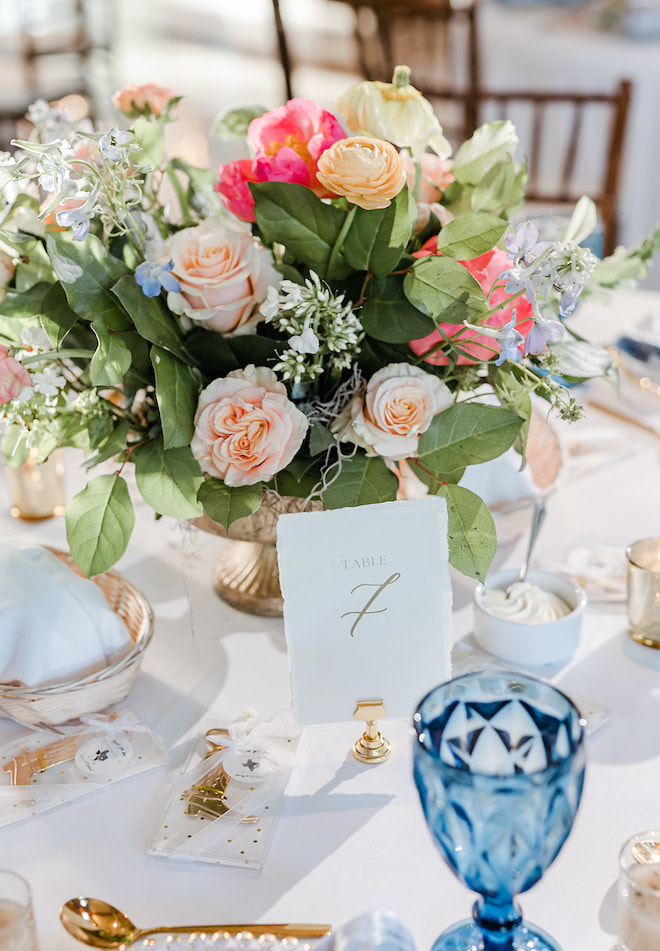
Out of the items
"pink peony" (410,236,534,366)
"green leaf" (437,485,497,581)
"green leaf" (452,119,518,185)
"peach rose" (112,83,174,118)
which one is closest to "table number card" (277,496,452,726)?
"green leaf" (437,485,497,581)

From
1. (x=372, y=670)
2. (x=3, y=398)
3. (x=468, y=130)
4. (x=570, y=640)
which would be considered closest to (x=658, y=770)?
(x=570, y=640)

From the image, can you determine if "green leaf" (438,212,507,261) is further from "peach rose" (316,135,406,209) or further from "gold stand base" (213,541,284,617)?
"gold stand base" (213,541,284,617)

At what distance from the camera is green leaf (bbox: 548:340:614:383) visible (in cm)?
90

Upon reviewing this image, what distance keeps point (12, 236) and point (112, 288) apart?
148 millimetres

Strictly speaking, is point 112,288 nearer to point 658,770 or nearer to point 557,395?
point 557,395

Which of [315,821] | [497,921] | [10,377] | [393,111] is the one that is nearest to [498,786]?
[497,921]

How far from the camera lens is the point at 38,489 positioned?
1.20 metres

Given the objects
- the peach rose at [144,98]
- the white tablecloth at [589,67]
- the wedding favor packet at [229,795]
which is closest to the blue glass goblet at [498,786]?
the wedding favor packet at [229,795]

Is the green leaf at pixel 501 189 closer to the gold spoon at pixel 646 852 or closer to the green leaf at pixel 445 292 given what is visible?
the green leaf at pixel 445 292

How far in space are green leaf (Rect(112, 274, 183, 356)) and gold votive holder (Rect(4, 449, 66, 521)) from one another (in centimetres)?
45

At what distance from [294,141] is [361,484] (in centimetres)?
30

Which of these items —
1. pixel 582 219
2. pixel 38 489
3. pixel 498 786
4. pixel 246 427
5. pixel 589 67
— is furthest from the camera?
pixel 589 67

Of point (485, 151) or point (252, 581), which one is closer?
point (485, 151)

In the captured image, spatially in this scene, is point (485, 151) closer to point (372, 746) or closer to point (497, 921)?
point (372, 746)
